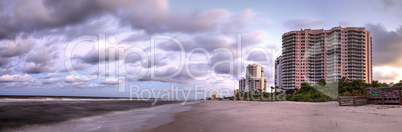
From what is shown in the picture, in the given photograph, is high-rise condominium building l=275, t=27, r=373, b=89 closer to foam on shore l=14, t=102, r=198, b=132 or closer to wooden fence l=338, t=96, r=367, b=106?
wooden fence l=338, t=96, r=367, b=106

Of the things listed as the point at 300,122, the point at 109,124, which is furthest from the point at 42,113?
the point at 300,122

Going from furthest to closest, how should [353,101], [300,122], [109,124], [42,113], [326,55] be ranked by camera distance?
[326,55] < [42,113] < [353,101] < [109,124] < [300,122]

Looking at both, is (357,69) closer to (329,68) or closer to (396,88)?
(329,68)

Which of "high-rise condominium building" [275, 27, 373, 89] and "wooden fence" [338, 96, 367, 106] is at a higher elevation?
"high-rise condominium building" [275, 27, 373, 89]

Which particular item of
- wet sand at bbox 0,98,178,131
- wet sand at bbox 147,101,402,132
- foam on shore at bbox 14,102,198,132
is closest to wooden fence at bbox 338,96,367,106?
wet sand at bbox 147,101,402,132

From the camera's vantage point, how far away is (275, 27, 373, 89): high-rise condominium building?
11406 cm

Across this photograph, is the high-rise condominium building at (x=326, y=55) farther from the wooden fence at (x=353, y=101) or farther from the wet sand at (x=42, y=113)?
the wet sand at (x=42, y=113)

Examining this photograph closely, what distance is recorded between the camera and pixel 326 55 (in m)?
123

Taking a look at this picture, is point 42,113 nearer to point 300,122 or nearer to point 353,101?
point 300,122

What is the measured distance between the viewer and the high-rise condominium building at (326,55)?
11406cm

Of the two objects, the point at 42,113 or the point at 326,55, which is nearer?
the point at 42,113


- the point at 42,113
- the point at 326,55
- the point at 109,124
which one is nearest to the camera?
the point at 109,124

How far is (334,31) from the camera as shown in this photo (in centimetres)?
12188

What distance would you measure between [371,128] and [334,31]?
134 meters
